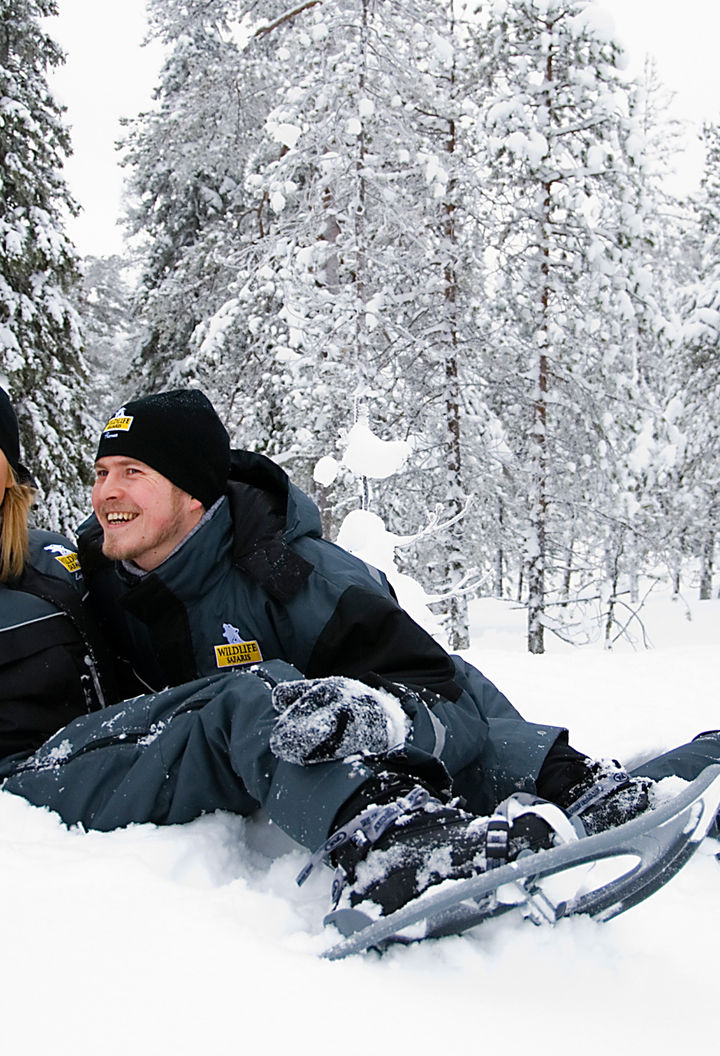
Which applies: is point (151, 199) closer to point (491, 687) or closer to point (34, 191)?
point (34, 191)

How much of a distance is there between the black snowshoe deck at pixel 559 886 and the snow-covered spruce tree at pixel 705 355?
13381mm

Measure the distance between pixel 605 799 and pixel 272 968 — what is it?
3.72 feet

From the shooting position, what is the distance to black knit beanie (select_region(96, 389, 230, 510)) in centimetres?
288

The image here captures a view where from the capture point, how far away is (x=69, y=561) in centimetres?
297

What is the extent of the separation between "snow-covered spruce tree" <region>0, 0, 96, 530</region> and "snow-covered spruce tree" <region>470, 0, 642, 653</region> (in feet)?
20.1

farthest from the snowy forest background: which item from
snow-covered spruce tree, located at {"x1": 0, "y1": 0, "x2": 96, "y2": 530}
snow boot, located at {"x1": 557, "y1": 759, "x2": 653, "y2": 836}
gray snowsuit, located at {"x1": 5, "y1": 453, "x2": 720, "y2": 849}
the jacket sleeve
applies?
snow boot, located at {"x1": 557, "y1": 759, "x2": 653, "y2": 836}

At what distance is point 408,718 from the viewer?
2.09 meters

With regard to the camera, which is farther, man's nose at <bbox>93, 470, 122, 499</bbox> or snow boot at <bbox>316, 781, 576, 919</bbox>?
man's nose at <bbox>93, 470, 122, 499</bbox>

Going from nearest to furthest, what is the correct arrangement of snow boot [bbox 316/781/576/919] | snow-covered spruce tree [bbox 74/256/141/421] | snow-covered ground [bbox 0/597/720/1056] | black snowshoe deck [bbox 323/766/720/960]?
1. snow-covered ground [bbox 0/597/720/1056]
2. black snowshoe deck [bbox 323/766/720/960]
3. snow boot [bbox 316/781/576/919]
4. snow-covered spruce tree [bbox 74/256/141/421]

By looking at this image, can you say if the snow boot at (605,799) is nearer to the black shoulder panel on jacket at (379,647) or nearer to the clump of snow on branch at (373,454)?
the black shoulder panel on jacket at (379,647)

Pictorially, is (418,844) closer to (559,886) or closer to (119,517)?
(559,886)

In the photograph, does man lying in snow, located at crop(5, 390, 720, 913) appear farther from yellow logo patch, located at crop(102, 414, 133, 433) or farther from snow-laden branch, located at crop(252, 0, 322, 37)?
snow-laden branch, located at crop(252, 0, 322, 37)

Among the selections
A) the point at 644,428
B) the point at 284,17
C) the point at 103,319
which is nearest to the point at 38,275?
the point at 284,17

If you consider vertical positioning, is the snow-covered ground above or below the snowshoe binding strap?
below
